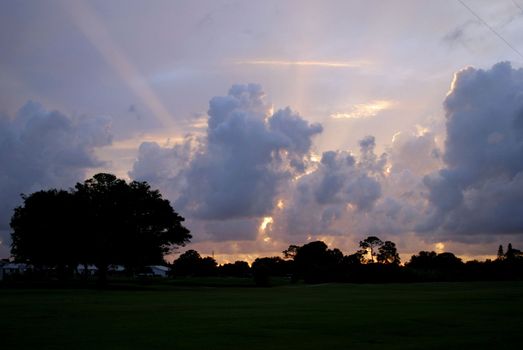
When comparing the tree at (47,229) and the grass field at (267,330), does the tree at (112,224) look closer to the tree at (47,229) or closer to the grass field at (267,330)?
the tree at (47,229)

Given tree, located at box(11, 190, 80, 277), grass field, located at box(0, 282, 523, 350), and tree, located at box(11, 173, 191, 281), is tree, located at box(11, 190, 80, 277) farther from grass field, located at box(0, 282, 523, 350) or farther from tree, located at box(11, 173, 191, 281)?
grass field, located at box(0, 282, 523, 350)

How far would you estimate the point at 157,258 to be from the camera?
9800 centimetres

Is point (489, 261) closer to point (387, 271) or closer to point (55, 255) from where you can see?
point (387, 271)

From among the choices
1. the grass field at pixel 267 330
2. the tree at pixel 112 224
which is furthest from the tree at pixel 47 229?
the grass field at pixel 267 330

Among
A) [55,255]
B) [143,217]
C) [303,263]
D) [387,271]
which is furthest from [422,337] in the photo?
[303,263]

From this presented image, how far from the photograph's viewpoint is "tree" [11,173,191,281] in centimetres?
9450

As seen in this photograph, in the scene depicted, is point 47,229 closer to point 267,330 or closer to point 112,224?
point 112,224

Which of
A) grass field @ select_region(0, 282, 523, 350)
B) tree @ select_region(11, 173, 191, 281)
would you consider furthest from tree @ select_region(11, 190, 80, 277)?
grass field @ select_region(0, 282, 523, 350)

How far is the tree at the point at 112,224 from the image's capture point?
94.5 m

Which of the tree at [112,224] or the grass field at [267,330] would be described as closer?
the grass field at [267,330]

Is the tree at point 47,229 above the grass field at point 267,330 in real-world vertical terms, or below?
above

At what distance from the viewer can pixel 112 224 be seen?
9450 centimetres

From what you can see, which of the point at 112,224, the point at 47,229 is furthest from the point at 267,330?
the point at 47,229

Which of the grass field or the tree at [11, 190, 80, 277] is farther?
the tree at [11, 190, 80, 277]
